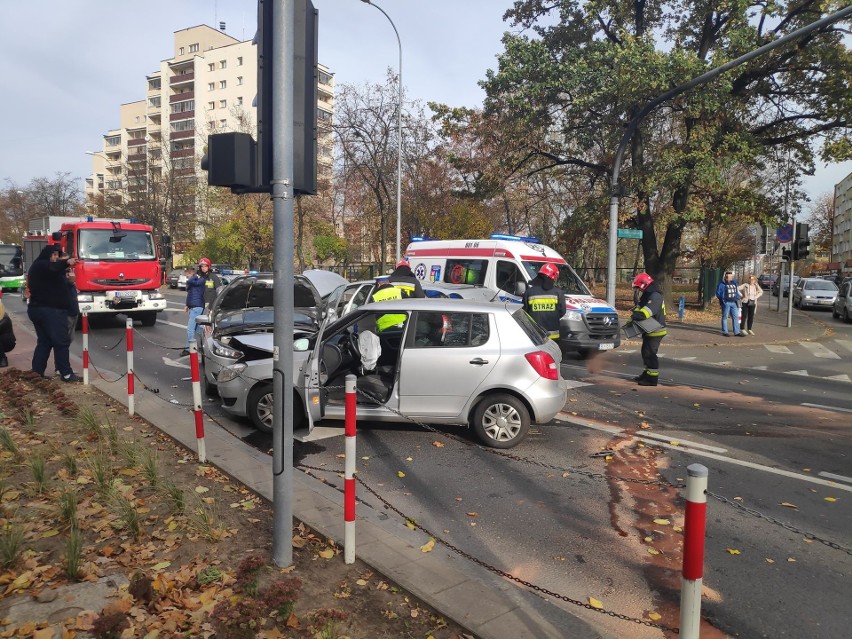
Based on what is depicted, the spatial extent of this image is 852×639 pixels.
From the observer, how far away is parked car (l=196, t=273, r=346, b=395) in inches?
306

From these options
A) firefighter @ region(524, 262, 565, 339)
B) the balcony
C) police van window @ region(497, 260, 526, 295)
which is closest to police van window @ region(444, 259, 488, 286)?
police van window @ region(497, 260, 526, 295)

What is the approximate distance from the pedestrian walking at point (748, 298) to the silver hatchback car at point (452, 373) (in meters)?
14.2

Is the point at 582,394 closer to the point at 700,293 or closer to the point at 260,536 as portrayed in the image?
the point at 260,536

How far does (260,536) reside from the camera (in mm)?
4207

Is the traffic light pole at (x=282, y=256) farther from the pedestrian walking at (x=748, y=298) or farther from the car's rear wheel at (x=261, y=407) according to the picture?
the pedestrian walking at (x=748, y=298)

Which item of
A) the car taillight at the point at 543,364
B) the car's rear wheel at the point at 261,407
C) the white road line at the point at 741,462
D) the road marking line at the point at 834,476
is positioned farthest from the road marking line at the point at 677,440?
the car's rear wheel at the point at 261,407

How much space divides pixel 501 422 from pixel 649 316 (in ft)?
15.0

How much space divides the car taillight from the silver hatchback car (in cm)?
1

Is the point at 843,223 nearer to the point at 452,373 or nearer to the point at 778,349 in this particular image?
the point at 778,349

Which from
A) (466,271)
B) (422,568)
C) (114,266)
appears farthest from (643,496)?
(114,266)

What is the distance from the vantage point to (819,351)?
16234 mm

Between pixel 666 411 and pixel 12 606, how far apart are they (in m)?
7.41

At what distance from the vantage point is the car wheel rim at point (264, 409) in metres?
7.00

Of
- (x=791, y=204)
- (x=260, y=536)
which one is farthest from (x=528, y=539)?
(x=791, y=204)
